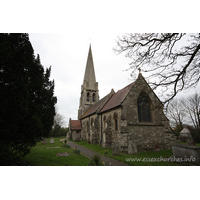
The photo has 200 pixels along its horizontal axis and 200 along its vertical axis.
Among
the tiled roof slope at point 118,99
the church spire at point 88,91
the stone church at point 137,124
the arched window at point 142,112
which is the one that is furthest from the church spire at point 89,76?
the arched window at point 142,112

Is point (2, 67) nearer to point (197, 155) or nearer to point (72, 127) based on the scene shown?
point (197, 155)

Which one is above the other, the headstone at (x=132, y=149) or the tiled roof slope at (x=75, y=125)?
the tiled roof slope at (x=75, y=125)

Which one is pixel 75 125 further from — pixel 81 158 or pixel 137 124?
pixel 81 158

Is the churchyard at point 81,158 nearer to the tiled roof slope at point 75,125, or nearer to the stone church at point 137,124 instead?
the stone church at point 137,124

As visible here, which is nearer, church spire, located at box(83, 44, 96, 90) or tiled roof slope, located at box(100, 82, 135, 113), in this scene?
tiled roof slope, located at box(100, 82, 135, 113)

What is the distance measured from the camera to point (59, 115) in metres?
47.2

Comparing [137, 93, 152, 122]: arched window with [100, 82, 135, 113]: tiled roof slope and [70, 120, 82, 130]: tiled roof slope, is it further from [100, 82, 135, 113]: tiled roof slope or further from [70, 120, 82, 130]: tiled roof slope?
[70, 120, 82, 130]: tiled roof slope

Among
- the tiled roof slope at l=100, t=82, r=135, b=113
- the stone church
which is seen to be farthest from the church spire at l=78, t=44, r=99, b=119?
the stone church

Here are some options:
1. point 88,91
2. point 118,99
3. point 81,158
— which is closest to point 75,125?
point 88,91

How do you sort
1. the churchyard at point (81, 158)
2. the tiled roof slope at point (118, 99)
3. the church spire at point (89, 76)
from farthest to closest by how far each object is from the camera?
1. the church spire at point (89, 76)
2. the tiled roof slope at point (118, 99)
3. the churchyard at point (81, 158)

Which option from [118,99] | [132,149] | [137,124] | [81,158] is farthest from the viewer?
[118,99]

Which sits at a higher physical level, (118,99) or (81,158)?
(118,99)

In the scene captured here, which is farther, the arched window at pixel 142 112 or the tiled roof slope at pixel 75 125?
the tiled roof slope at pixel 75 125

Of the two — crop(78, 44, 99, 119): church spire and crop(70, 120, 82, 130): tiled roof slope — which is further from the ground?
crop(78, 44, 99, 119): church spire
